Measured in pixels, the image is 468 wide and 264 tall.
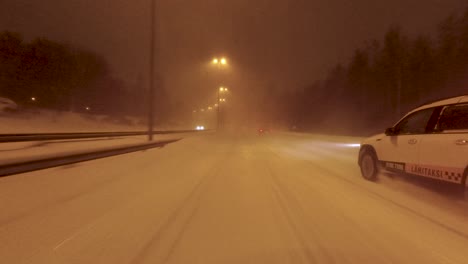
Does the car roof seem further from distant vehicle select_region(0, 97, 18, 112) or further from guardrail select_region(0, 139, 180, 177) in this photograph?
distant vehicle select_region(0, 97, 18, 112)

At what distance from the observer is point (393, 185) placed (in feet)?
30.2

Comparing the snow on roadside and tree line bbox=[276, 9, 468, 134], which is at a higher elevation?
tree line bbox=[276, 9, 468, 134]

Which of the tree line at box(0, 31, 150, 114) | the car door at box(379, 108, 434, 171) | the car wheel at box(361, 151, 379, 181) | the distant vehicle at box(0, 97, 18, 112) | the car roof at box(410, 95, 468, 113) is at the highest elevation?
the tree line at box(0, 31, 150, 114)

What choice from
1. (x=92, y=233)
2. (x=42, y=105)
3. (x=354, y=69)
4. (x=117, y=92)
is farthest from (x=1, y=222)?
(x=117, y=92)

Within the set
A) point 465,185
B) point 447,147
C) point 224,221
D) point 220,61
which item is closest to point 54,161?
point 224,221

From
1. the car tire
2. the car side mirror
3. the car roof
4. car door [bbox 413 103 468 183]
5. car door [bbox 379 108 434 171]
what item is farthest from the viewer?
the car side mirror

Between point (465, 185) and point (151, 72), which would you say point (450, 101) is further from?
point (151, 72)

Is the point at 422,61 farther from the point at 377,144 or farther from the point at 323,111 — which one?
the point at 377,144

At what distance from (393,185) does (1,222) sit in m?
8.62

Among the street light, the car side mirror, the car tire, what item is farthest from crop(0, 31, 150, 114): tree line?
the car tire

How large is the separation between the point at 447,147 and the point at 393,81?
70.5m

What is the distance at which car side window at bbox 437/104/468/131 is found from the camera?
6.61 m

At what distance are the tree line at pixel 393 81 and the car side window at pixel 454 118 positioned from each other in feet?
142

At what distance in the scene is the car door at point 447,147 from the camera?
20.9 feet
